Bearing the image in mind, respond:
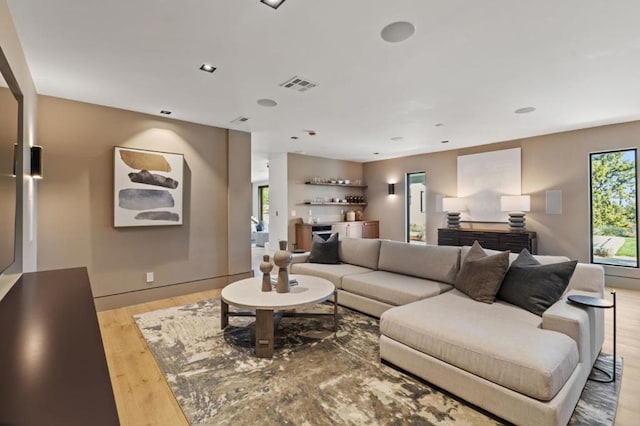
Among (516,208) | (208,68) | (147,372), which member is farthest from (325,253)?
(516,208)

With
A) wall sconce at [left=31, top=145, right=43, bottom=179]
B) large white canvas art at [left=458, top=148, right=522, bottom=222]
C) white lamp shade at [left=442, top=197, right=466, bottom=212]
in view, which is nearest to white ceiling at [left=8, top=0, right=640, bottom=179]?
wall sconce at [left=31, top=145, right=43, bottom=179]

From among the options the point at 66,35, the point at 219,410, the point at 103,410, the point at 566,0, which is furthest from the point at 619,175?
the point at 66,35

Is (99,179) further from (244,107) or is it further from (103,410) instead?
(103,410)

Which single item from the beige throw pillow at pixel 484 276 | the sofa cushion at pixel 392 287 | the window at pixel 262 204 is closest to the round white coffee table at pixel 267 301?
the sofa cushion at pixel 392 287

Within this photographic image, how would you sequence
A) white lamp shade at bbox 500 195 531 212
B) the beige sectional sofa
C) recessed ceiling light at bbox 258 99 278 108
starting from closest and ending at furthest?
1. the beige sectional sofa
2. recessed ceiling light at bbox 258 99 278 108
3. white lamp shade at bbox 500 195 531 212

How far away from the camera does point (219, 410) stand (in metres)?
1.97

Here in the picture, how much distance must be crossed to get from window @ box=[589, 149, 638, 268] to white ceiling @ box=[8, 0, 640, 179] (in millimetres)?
721

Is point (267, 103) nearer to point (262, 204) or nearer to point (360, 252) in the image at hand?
point (360, 252)

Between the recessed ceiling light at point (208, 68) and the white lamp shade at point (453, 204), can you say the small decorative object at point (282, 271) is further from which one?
the white lamp shade at point (453, 204)

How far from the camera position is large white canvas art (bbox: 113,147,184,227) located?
13.1 feet

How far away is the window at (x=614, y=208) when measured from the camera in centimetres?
483

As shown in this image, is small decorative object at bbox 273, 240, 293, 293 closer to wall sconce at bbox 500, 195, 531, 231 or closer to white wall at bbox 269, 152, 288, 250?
white wall at bbox 269, 152, 288, 250

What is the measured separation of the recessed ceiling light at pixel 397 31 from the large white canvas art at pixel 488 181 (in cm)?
475

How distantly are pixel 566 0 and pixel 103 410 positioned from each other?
3066 millimetres
